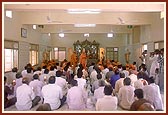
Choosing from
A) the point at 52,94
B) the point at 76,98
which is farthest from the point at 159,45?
the point at 52,94

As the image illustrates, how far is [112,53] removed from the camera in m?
17.1

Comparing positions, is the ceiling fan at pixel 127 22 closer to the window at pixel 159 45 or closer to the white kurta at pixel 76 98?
the window at pixel 159 45

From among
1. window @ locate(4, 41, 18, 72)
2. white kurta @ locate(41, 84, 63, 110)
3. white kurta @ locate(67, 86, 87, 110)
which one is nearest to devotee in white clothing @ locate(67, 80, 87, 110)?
white kurta @ locate(67, 86, 87, 110)

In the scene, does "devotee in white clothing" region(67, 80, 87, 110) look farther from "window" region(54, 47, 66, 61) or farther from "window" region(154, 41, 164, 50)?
"window" region(54, 47, 66, 61)

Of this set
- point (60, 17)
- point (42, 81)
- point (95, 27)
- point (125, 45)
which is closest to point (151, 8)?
point (42, 81)

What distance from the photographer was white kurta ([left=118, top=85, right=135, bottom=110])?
17.1 feet

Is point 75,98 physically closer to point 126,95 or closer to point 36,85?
point 126,95

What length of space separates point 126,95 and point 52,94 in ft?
4.60

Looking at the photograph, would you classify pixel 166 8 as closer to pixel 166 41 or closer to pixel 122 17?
pixel 166 41

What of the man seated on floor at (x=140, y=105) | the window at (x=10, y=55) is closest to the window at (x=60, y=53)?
the window at (x=10, y=55)

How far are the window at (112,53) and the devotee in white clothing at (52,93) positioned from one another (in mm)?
11913

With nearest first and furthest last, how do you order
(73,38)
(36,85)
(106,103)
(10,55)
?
(106,103) → (36,85) → (10,55) → (73,38)

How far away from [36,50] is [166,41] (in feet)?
33.4

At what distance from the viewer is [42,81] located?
6664mm
